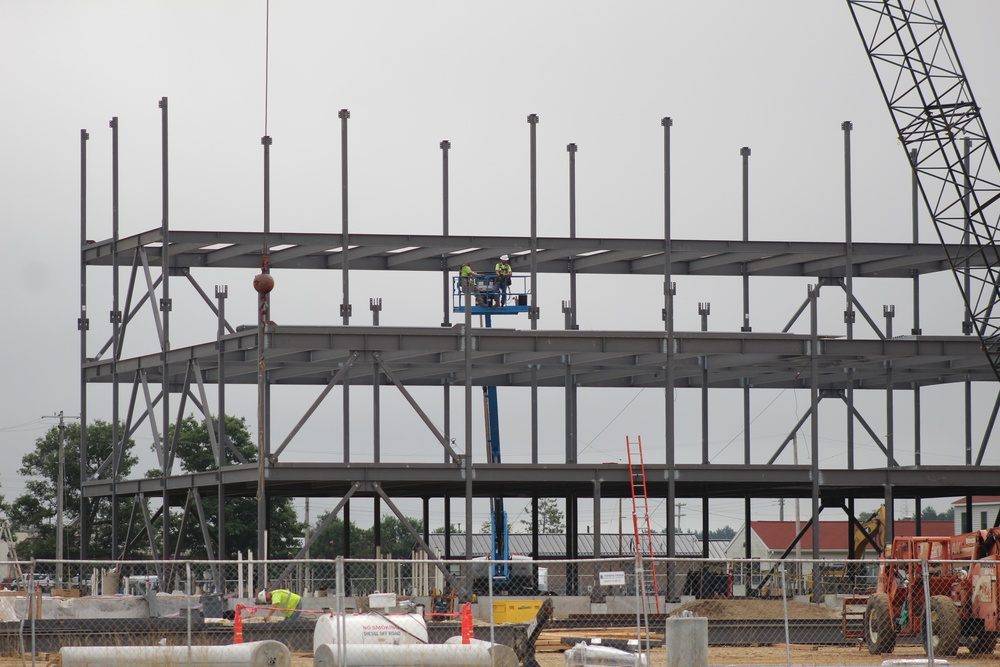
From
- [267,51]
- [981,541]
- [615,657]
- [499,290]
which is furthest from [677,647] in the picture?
[499,290]

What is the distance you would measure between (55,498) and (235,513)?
13145 millimetres

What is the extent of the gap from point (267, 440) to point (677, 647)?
24533mm

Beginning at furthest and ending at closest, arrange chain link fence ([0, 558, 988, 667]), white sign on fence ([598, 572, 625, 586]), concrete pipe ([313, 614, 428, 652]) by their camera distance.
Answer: white sign on fence ([598, 572, 625, 586]) → concrete pipe ([313, 614, 428, 652]) → chain link fence ([0, 558, 988, 667])

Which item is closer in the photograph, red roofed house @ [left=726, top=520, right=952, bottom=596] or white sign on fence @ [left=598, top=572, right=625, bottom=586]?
white sign on fence @ [left=598, top=572, right=625, bottom=586]

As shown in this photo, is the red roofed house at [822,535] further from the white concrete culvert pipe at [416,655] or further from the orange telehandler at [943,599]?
the white concrete culvert pipe at [416,655]

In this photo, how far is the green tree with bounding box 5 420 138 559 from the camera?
269ft

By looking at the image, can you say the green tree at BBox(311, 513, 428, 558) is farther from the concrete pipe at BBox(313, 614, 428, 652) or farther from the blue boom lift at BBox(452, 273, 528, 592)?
the concrete pipe at BBox(313, 614, 428, 652)

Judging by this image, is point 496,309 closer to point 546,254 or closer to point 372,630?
point 546,254

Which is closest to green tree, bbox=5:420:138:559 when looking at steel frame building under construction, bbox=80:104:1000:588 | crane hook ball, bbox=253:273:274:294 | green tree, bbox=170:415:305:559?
green tree, bbox=170:415:305:559

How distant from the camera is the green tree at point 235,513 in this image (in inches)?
3155

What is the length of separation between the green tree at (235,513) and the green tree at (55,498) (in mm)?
3859

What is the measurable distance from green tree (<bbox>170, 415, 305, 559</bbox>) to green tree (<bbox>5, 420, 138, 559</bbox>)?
386 cm

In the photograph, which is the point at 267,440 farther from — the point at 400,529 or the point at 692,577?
the point at 400,529

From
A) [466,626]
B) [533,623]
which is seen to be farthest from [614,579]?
[466,626]
